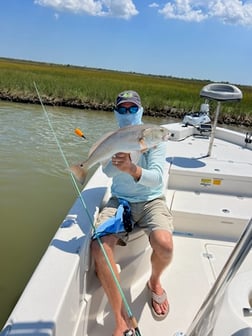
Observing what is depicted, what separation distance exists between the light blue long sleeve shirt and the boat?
0.23 m

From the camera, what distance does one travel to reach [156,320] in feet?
6.47

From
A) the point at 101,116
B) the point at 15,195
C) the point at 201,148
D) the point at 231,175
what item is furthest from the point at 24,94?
the point at 231,175

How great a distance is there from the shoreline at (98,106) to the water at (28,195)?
6414 mm

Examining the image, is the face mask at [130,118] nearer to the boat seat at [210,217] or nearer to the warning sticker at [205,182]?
the boat seat at [210,217]

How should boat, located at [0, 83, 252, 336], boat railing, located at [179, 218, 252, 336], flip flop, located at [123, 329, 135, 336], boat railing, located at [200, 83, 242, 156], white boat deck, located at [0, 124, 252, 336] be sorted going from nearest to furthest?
boat railing, located at [179, 218, 252, 336], boat, located at [0, 83, 252, 336], white boat deck, located at [0, 124, 252, 336], flip flop, located at [123, 329, 135, 336], boat railing, located at [200, 83, 242, 156]

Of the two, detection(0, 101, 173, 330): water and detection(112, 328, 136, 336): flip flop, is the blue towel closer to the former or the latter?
detection(112, 328, 136, 336): flip flop

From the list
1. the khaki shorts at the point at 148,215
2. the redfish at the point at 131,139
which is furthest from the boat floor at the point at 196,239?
the redfish at the point at 131,139

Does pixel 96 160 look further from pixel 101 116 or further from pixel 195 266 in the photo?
pixel 101 116

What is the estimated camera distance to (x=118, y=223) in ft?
6.61

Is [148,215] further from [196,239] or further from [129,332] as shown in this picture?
[196,239]

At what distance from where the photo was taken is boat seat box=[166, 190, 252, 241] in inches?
113

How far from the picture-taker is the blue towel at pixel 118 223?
1935 mm

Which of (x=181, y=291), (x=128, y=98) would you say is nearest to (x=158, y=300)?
(x=181, y=291)

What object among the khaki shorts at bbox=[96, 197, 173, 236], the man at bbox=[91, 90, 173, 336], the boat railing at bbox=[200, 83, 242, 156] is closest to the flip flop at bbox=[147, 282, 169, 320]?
the man at bbox=[91, 90, 173, 336]
